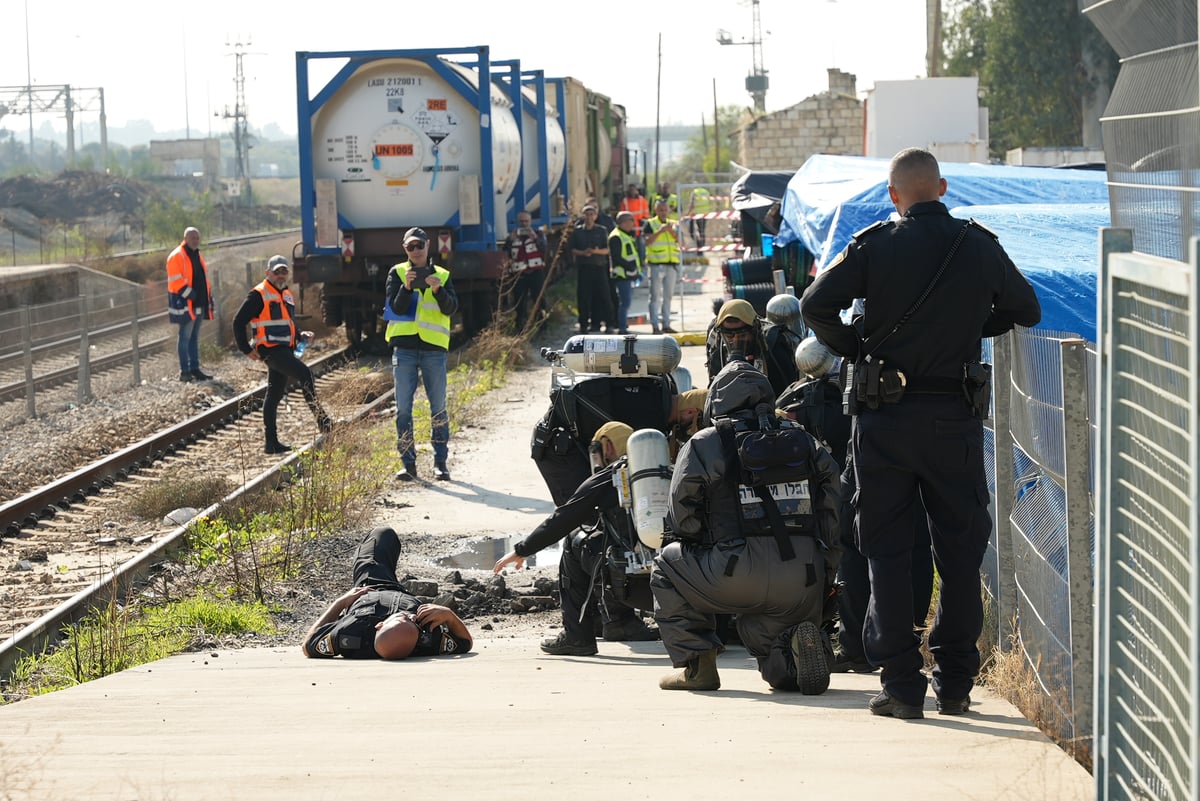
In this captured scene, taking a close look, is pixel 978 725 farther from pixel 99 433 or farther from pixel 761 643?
pixel 99 433

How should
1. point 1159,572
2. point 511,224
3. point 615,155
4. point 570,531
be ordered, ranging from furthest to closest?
point 615,155, point 511,224, point 570,531, point 1159,572

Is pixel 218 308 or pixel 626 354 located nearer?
pixel 626 354

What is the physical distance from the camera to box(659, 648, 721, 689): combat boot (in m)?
5.95

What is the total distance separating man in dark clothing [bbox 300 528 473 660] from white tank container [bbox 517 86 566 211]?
626 inches

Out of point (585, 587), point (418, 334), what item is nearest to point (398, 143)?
point (418, 334)

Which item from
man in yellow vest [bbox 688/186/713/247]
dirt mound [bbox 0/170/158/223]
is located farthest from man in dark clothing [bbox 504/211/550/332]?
dirt mound [bbox 0/170/158/223]

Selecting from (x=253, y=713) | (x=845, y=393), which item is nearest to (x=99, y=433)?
(x=253, y=713)

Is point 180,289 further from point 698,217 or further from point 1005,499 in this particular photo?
point 1005,499

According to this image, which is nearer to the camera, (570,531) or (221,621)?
(570,531)

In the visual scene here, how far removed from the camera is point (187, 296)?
63.1 feet

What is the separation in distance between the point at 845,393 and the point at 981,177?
839 centimetres

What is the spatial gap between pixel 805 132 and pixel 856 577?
43.2 m

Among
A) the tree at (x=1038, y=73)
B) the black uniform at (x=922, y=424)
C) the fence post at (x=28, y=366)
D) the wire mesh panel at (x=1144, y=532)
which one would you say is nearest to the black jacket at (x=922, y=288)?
the black uniform at (x=922, y=424)

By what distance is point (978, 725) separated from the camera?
16.0ft
